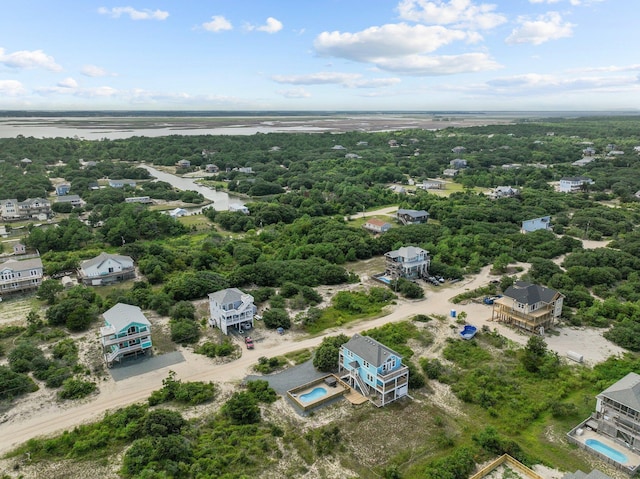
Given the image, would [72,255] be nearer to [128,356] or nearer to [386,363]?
[128,356]

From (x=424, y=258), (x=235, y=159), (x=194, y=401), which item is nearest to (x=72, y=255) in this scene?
(x=194, y=401)

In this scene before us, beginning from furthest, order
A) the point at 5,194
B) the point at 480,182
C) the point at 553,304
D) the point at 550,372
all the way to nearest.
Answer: the point at 480,182, the point at 5,194, the point at 553,304, the point at 550,372

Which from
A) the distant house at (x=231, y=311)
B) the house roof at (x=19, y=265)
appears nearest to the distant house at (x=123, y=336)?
the distant house at (x=231, y=311)

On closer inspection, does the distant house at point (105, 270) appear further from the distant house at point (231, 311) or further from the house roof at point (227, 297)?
the house roof at point (227, 297)

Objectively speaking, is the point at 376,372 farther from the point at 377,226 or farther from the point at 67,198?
the point at 67,198

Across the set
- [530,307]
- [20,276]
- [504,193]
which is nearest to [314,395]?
[530,307]

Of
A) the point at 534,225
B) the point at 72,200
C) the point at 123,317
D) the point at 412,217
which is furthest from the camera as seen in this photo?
the point at 72,200
